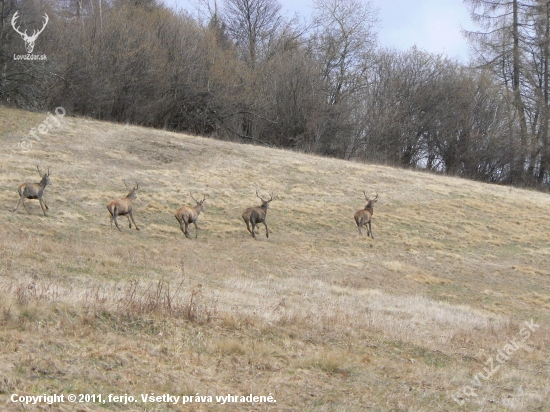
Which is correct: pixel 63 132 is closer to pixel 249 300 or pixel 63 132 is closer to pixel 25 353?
pixel 249 300

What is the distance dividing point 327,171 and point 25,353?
1112 inches

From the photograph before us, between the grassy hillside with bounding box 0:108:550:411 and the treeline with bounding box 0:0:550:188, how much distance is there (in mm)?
5816

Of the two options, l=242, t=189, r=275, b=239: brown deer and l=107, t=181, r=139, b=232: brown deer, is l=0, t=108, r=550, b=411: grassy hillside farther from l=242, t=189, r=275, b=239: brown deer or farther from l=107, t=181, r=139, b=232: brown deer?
l=107, t=181, r=139, b=232: brown deer

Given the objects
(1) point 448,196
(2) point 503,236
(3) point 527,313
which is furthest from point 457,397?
(1) point 448,196

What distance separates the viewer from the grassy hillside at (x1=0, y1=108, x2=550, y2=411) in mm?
7195

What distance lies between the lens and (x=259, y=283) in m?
14.6

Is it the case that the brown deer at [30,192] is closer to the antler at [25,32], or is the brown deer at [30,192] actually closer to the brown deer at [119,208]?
the brown deer at [119,208]

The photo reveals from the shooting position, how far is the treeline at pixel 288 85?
3869 cm

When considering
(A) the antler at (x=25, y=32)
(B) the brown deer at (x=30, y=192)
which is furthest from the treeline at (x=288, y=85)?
(B) the brown deer at (x=30, y=192)

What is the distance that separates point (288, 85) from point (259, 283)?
35.0 meters

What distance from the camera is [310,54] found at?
51656 millimetres

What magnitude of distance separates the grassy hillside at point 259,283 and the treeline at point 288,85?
19.1 ft

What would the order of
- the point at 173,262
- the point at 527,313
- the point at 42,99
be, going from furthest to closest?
the point at 42,99
the point at 527,313
the point at 173,262

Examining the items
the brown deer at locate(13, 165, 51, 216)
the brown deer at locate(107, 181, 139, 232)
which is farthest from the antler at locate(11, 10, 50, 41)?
the brown deer at locate(107, 181, 139, 232)
